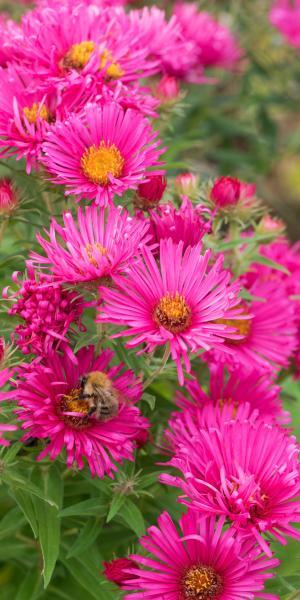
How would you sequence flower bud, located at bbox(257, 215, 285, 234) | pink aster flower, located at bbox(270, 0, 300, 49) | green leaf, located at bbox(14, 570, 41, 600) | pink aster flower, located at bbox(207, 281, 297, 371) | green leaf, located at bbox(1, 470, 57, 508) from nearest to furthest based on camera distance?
green leaf, located at bbox(1, 470, 57, 508) → green leaf, located at bbox(14, 570, 41, 600) → pink aster flower, located at bbox(207, 281, 297, 371) → flower bud, located at bbox(257, 215, 285, 234) → pink aster flower, located at bbox(270, 0, 300, 49)

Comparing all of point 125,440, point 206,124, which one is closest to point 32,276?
point 125,440

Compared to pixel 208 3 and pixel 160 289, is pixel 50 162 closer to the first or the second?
pixel 160 289

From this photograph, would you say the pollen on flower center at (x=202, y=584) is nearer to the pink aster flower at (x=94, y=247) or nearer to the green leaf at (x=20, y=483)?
the green leaf at (x=20, y=483)

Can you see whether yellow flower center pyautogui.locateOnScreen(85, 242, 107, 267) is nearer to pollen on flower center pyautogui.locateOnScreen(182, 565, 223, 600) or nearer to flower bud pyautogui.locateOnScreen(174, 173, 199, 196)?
flower bud pyautogui.locateOnScreen(174, 173, 199, 196)

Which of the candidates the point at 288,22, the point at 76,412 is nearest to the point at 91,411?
the point at 76,412

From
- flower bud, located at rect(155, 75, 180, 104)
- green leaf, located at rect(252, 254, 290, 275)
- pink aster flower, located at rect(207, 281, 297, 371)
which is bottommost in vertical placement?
pink aster flower, located at rect(207, 281, 297, 371)

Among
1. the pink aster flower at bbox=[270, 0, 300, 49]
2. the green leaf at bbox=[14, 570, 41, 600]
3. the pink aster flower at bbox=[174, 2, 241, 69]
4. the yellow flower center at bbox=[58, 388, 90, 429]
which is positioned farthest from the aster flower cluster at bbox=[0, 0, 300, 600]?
the pink aster flower at bbox=[270, 0, 300, 49]

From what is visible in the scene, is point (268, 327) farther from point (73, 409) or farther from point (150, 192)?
point (73, 409)
